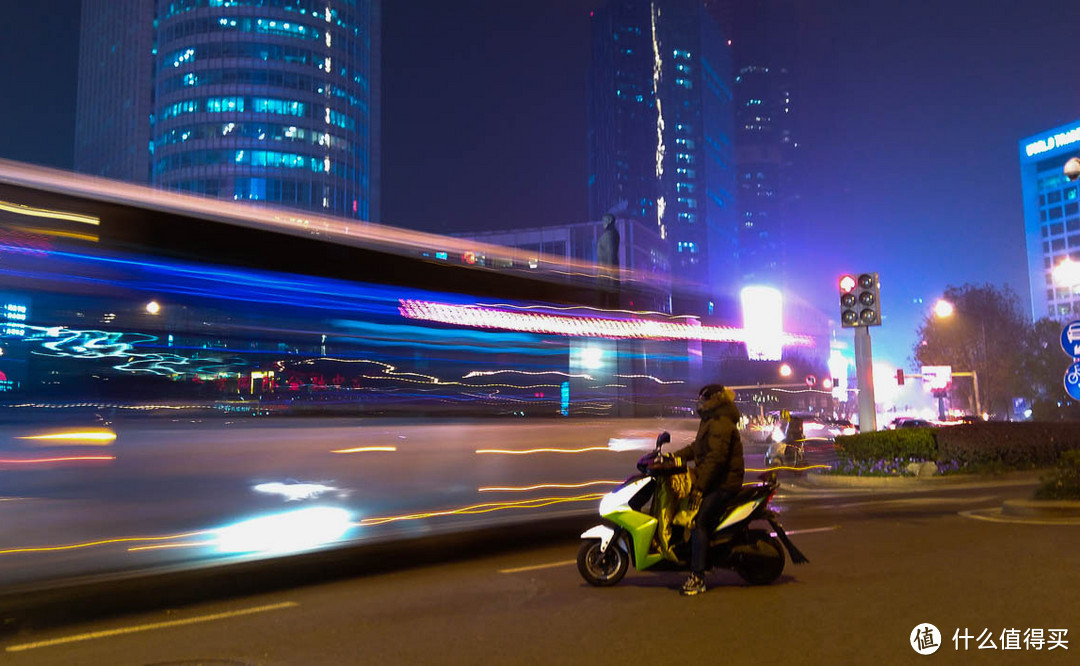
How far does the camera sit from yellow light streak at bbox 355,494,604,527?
9469 mm

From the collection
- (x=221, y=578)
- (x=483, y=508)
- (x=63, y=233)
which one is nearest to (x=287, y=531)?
(x=221, y=578)

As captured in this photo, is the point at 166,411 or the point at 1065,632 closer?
the point at 1065,632

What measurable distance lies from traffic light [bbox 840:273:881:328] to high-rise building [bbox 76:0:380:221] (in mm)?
96312

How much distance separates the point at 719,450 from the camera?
7828 mm

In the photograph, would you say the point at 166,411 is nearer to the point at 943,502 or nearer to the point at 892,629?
the point at 892,629

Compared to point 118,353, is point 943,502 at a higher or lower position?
lower

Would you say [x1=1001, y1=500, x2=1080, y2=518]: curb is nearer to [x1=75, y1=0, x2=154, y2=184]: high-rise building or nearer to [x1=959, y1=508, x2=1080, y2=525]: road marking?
[x1=959, y1=508, x2=1080, y2=525]: road marking

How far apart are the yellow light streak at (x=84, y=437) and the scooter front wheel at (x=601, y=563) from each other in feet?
14.4

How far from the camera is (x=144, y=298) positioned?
728 centimetres

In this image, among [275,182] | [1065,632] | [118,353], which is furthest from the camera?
[275,182]

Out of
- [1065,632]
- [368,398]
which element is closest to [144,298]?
[368,398]

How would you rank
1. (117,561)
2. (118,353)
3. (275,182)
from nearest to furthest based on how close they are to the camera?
1. (118,353)
2. (117,561)
3. (275,182)

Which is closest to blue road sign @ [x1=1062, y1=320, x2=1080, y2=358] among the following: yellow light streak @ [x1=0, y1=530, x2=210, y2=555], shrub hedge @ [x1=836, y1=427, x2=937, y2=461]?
shrub hedge @ [x1=836, y1=427, x2=937, y2=461]

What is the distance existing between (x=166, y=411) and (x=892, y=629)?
6.11 metres
